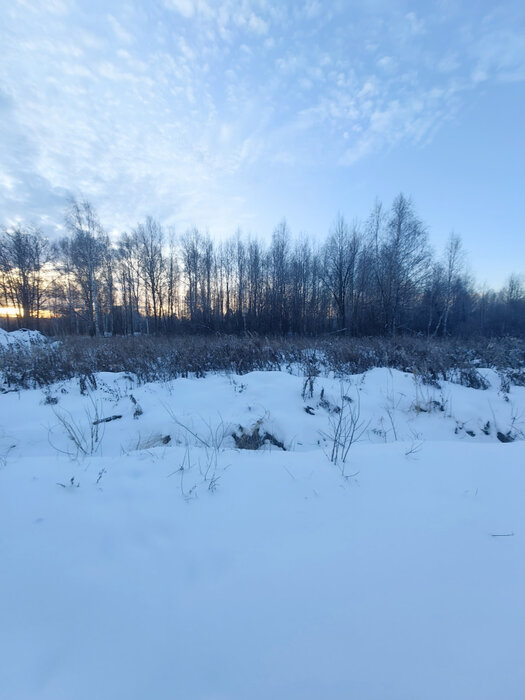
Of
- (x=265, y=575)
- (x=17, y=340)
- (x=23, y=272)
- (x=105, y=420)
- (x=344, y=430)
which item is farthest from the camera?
(x=23, y=272)

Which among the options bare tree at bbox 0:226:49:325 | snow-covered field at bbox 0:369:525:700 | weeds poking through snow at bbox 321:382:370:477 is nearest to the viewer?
snow-covered field at bbox 0:369:525:700

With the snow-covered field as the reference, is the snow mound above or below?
above

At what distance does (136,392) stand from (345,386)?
4365mm

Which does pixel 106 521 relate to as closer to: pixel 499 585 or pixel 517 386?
pixel 499 585

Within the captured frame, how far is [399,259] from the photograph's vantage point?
20.4 metres

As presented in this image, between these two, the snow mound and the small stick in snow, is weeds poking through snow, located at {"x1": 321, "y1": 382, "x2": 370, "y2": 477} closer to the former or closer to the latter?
the small stick in snow

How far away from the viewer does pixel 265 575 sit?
143 centimetres

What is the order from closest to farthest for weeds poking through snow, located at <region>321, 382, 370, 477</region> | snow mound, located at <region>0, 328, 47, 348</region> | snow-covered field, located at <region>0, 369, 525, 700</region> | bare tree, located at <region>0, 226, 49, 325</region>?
snow-covered field, located at <region>0, 369, 525, 700</region> → weeds poking through snow, located at <region>321, 382, 370, 477</region> → snow mound, located at <region>0, 328, 47, 348</region> → bare tree, located at <region>0, 226, 49, 325</region>

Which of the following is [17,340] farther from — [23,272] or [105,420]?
[23,272]

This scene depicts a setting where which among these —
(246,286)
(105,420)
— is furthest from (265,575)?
(246,286)

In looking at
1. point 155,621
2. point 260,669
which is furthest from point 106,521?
point 260,669

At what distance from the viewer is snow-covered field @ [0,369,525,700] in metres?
1.03

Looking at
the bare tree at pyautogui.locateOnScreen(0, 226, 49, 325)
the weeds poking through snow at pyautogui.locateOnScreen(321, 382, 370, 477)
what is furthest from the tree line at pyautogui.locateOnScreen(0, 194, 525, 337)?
the weeds poking through snow at pyautogui.locateOnScreen(321, 382, 370, 477)

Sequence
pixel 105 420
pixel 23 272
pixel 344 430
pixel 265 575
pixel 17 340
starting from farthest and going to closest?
pixel 23 272
pixel 17 340
pixel 105 420
pixel 344 430
pixel 265 575
